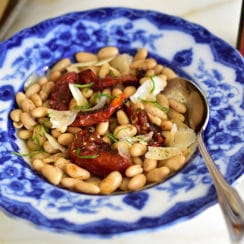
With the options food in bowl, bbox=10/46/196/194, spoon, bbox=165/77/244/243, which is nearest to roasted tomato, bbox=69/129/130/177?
food in bowl, bbox=10/46/196/194

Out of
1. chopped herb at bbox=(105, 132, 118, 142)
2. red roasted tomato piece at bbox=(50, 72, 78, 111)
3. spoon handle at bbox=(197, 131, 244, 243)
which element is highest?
spoon handle at bbox=(197, 131, 244, 243)

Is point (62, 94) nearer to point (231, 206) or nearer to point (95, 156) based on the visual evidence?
point (95, 156)

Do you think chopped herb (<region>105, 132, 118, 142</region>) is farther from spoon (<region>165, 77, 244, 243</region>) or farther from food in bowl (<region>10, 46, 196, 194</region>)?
spoon (<region>165, 77, 244, 243</region>)

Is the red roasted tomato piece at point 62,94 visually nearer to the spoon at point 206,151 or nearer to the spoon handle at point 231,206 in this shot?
the spoon at point 206,151

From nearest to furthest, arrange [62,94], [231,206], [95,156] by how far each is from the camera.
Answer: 1. [231,206]
2. [95,156]
3. [62,94]

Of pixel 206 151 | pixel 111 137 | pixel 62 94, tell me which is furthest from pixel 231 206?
pixel 62 94

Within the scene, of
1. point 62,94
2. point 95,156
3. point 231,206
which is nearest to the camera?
point 231,206
